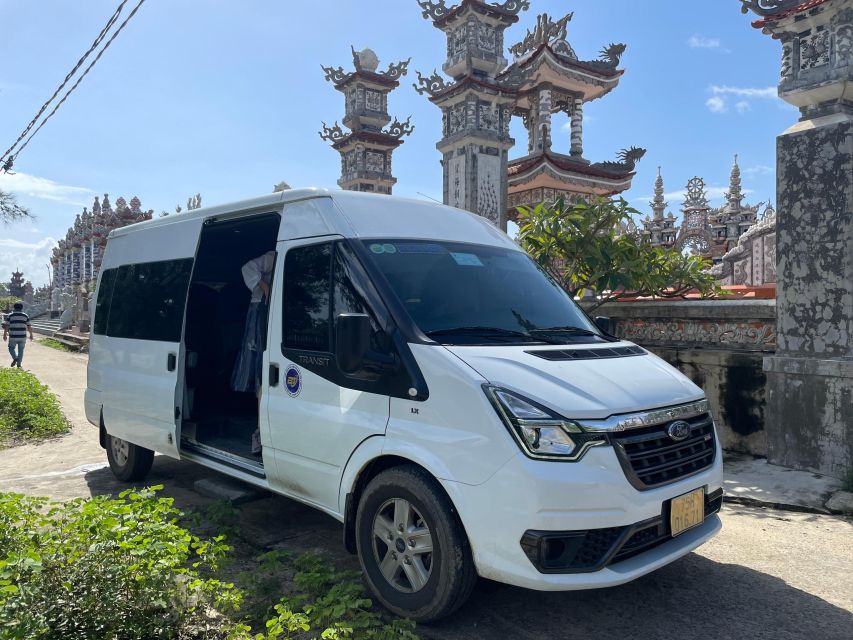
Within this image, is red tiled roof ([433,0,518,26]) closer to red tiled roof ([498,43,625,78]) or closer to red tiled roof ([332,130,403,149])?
red tiled roof ([498,43,625,78])

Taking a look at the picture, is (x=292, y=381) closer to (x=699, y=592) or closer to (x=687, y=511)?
(x=687, y=511)

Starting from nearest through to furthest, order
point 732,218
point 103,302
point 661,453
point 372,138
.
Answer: point 661,453
point 103,302
point 372,138
point 732,218

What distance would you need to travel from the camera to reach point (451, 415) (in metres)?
2.85

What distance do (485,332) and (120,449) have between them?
424cm

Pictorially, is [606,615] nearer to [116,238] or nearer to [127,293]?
[127,293]

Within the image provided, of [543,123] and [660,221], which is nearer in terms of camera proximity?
[543,123]

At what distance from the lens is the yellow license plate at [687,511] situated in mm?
2957

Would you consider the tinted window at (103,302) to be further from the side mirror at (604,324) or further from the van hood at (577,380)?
the side mirror at (604,324)

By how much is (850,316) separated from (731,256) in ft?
49.9

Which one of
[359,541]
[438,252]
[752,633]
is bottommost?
[752,633]

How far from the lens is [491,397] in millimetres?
2746

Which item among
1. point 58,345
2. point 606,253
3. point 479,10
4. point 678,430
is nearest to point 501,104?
point 479,10

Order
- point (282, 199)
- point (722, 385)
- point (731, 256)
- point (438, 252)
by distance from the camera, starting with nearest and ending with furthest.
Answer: point (438, 252), point (282, 199), point (722, 385), point (731, 256)

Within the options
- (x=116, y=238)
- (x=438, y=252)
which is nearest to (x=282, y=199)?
(x=438, y=252)
